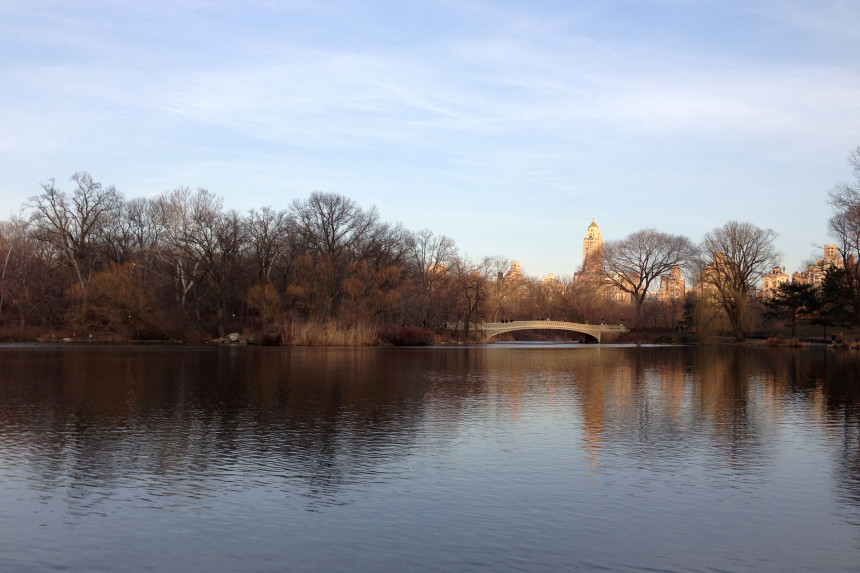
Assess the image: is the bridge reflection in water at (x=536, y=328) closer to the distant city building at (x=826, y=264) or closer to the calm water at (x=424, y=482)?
the distant city building at (x=826, y=264)

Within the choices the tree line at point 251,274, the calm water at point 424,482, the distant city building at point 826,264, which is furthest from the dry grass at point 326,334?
the distant city building at point 826,264

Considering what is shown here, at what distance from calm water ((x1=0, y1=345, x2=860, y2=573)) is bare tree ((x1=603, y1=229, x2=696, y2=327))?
70.2 m

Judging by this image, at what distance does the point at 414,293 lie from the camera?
8044 centimetres

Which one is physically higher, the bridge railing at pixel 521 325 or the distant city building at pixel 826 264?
the distant city building at pixel 826 264

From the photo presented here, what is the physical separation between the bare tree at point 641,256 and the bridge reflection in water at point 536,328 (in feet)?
16.6

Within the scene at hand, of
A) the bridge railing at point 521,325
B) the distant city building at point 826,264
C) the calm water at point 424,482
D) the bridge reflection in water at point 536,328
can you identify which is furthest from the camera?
the bridge reflection in water at point 536,328

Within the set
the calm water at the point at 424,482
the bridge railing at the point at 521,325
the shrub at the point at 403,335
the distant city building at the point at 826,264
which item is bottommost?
the calm water at the point at 424,482

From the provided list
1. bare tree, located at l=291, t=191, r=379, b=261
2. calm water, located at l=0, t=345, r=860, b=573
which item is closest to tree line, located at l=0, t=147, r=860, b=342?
bare tree, located at l=291, t=191, r=379, b=261

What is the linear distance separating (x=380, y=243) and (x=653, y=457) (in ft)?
223

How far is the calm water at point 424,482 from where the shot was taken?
28.6 ft

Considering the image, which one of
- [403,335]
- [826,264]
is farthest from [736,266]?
[403,335]

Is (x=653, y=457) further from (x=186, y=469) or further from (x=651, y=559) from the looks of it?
(x=186, y=469)

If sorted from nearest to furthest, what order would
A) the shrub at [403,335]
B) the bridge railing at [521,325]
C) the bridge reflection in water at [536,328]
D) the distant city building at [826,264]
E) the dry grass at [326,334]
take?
the dry grass at [326,334], the shrub at [403,335], the distant city building at [826,264], the bridge railing at [521,325], the bridge reflection in water at [536,328]

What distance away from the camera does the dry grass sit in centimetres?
6519
